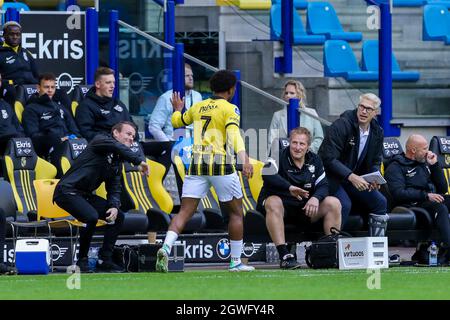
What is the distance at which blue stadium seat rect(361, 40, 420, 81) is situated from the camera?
19.5 meters

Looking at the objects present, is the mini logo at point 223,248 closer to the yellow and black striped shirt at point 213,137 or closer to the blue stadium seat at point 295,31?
the yellow and black striped shirt at point 213,137

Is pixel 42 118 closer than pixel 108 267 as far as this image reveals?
No

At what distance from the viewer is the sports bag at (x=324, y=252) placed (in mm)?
14430

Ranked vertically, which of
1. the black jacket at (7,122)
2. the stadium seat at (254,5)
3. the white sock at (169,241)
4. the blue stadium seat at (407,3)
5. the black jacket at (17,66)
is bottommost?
the white sock at (169,241)

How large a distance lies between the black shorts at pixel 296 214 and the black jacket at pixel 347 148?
385 millimetres

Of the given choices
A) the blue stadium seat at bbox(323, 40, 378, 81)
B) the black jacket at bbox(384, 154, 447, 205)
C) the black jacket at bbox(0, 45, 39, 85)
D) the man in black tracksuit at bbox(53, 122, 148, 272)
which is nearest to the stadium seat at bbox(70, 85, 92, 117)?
the black jacket at bbox(0, 45, 39, 85)

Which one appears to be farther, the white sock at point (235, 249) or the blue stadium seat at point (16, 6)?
the blue stadium seat at point (16, 6)

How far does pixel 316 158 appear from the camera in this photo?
15.1 m

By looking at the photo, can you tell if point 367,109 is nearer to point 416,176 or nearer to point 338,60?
point 416,176

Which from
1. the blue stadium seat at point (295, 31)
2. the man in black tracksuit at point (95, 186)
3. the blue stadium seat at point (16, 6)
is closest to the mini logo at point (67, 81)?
the blue stadium seat at point (16, 6)

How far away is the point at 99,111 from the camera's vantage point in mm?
16891

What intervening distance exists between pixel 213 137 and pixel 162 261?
1.30 metres

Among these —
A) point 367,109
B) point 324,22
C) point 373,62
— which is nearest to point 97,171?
point 367,109

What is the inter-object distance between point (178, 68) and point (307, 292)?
716 cm
